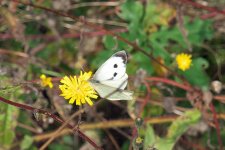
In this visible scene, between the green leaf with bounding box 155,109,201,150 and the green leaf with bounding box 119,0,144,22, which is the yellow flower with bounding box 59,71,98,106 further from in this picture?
the green leaf with bounding box 119,0,144,22

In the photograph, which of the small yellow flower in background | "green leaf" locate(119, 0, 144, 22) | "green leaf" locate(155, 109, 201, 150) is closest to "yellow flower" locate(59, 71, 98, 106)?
"green leaf" locate(155, 109, 201, 150)

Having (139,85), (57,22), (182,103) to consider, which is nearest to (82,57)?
(57,22)

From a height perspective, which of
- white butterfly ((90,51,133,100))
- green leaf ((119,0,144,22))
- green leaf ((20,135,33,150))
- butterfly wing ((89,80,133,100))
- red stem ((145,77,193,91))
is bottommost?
green leaf ((20,135,33,150))

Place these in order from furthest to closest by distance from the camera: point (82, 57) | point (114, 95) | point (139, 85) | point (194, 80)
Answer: point (82, 57) → point (194, 80) → point (139, 85) → point (114, 95)

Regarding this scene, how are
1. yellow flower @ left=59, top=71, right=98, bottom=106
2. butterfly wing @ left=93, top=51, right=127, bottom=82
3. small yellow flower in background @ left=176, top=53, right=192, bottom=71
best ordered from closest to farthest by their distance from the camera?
butterfly wing @ left=93, top=51, right=127, bottom=82, yellow flower @ left=59, top=71, right=98, bottom=106, small yellow flower in background @ left=176, top=53, right=192, bottom=71

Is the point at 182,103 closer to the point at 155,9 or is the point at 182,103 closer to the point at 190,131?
the point at 190,131

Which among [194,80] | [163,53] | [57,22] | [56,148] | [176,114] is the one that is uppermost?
[57,22]

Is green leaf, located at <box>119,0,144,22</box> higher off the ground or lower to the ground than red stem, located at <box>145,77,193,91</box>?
higher

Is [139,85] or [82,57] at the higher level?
Answer: [82,57]
